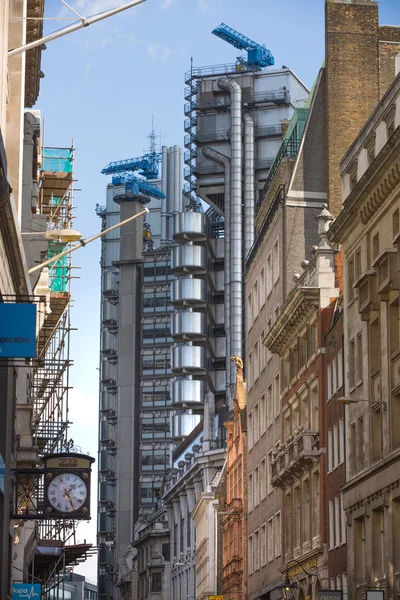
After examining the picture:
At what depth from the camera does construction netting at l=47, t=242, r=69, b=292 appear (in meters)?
77.9

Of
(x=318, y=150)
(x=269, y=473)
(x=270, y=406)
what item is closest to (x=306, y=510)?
(x=269, y=473)

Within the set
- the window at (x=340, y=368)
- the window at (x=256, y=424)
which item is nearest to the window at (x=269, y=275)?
the window at (x=256, y=424)

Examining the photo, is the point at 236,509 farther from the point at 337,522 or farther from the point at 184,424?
the point at 184,424

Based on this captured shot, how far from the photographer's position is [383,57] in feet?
255

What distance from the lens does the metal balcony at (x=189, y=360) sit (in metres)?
195

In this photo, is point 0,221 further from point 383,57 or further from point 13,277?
point 383,57

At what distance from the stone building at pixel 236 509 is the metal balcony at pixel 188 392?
293 feet

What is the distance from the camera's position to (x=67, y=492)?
1759 inches

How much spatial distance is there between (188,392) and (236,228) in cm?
2509

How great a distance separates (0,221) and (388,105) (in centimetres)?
2027

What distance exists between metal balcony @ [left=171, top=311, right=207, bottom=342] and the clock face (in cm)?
15104

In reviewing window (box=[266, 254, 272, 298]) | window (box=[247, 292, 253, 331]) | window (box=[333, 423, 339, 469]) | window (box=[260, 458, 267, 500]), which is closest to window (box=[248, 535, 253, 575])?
window (box=[260, 458, 267, 500])

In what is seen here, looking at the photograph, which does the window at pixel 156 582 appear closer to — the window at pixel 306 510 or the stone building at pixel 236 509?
the stone building at pixel 236 509

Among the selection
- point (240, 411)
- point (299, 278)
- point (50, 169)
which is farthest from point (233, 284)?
point (299, 278)
